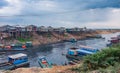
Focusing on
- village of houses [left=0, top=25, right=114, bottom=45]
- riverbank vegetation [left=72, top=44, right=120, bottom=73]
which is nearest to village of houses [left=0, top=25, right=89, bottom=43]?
village of houses [left=0, top=25, right=114, bottom=45]

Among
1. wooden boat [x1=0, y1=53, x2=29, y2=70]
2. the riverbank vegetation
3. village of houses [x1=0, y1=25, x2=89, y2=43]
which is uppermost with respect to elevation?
the riverbank vegetation

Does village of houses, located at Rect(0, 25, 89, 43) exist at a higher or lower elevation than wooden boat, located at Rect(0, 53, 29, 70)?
higher

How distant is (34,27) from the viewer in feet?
347

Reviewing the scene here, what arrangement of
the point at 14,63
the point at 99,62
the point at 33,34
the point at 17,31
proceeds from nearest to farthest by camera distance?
the point at 99,62 < the point at 14,63 < the point at 17,31 < the point at 33,34

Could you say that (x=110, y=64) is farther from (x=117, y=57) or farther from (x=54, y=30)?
(x=54, y=30)

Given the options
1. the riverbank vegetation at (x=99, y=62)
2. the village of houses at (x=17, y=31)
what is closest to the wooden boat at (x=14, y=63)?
the riverbank vegetation at (x=99, y=62)

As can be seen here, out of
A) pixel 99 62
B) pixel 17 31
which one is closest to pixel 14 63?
pixel 99 62

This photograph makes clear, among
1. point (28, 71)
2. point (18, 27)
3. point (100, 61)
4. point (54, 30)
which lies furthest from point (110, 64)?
point (54, 30)

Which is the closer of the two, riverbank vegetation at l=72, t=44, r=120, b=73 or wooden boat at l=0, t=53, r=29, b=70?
riverbank vegetation at l=72, t=44, r=120, b=73

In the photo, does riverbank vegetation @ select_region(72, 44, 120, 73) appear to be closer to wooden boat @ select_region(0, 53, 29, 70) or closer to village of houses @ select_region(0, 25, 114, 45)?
wooden boat @ select_region(0, 53, 29, 70)

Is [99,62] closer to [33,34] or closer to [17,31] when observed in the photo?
[17,31]

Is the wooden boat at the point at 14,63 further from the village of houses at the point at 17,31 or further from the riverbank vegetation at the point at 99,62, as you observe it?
the village of houses at the point at 17,31

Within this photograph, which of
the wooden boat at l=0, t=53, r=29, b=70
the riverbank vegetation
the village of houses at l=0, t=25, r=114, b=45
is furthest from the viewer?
the village of houses at l=0, t=25, r=114, b=45

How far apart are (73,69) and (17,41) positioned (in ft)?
246
